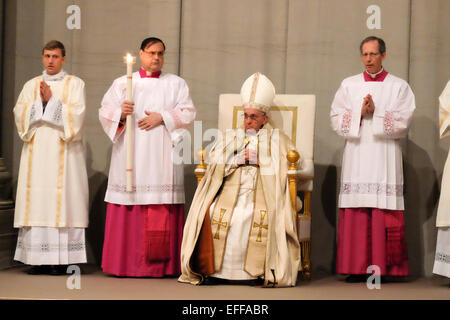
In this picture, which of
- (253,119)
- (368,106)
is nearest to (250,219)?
(253,119)

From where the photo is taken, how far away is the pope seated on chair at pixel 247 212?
6.18 m

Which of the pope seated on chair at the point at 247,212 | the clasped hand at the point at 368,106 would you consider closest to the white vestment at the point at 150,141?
the pope seated on chair at the point at 247,212

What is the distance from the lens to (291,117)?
6953mm

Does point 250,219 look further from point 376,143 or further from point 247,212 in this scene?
point 376,143

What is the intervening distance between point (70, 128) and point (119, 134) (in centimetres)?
43

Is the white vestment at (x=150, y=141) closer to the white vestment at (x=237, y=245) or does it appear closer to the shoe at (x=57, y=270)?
the white vestment at (x=237, y=245)

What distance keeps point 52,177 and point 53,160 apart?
151 millimetres

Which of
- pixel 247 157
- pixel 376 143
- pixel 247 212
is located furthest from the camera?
pixel 376 143

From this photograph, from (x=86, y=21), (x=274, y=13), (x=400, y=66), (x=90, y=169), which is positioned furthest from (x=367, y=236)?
(x=86, y=21)

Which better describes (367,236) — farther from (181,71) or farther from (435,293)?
(181,71)

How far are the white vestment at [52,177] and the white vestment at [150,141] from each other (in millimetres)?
298

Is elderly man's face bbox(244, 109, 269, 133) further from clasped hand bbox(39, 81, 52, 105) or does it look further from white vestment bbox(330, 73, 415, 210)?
clasped hand bbox(39, 81, 52, 105)

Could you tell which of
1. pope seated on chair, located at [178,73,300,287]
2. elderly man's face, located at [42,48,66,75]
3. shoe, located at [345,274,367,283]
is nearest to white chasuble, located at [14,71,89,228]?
elderly man's face, located at [42,48,66,75]

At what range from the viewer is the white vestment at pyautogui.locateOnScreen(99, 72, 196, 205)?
6734mm
